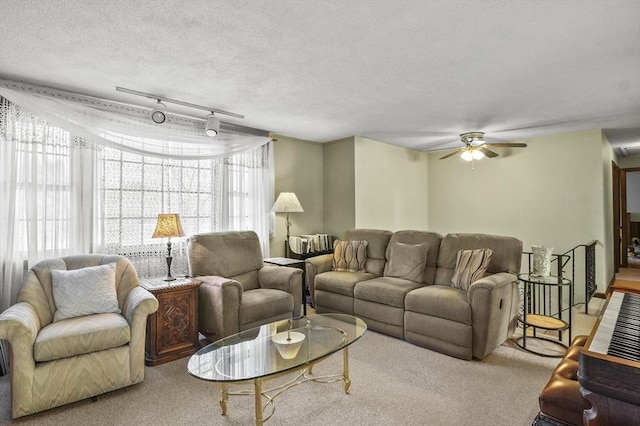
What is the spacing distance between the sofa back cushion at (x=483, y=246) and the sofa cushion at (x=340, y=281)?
0.82 m

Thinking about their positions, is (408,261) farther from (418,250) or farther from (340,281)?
(340,281)

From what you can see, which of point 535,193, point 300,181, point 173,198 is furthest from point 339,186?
point 535,193

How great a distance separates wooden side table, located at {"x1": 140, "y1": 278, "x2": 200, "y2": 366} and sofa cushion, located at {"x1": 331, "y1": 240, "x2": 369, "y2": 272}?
1.82 m

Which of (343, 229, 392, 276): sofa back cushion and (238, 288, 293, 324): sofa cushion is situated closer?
(238, 288, 293, 324): sofa cushion

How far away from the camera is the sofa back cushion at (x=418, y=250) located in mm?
3766

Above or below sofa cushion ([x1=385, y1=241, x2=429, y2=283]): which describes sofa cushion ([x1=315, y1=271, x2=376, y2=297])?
below

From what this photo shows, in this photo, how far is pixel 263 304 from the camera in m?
3.26

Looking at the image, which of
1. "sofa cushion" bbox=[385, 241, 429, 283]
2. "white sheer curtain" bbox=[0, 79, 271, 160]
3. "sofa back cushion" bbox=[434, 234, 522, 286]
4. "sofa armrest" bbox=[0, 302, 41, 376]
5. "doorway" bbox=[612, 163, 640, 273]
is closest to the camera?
"sofa armrest" bbox=[0, 302, 41, 376]

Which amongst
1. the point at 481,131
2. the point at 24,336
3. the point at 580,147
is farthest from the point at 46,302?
the point at 580,147

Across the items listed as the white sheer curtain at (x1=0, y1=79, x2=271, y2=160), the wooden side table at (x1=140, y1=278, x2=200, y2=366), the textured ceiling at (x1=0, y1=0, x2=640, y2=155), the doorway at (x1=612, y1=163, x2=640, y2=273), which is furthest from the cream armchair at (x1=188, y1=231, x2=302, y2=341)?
the doorway at (x1=612, y1=163, x2=640, y2=273)

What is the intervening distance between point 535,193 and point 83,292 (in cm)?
594

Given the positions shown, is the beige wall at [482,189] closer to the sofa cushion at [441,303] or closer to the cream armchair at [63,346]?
the sofa cushion at [441,303]

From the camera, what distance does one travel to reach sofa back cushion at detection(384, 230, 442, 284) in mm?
3766

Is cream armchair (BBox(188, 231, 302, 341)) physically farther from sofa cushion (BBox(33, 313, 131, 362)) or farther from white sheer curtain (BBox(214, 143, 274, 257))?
sofa cushion (BBox(33, 313, 131, 362))
